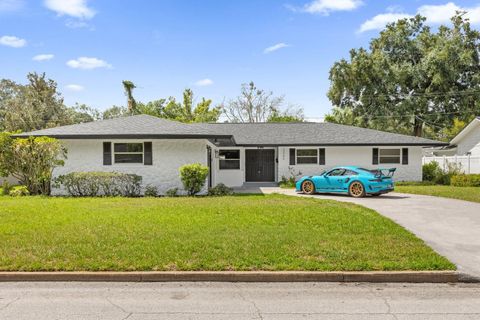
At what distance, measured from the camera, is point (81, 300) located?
500cm

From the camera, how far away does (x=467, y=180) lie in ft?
69.7

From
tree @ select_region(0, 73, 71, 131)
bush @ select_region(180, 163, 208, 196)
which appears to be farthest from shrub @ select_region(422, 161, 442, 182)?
tree @ select_region(0, 73, 71, 131)

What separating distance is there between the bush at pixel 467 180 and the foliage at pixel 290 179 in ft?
27.7

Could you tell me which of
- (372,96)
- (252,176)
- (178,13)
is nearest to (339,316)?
(178,13)

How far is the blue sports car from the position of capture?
1606 cm

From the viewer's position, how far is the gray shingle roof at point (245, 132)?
16672 millimetres

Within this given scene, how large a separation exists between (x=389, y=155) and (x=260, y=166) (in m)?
7.70

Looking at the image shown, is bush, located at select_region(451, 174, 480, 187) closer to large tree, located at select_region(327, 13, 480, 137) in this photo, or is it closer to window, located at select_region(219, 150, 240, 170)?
window, located at select_region(219, 150, 240, 170)

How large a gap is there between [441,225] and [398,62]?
1451 inches

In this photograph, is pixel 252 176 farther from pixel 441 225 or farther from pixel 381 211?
pixel 441 225

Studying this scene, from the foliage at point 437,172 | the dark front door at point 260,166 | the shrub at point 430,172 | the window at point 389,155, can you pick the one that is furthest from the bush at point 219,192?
the shrub at point 430,172

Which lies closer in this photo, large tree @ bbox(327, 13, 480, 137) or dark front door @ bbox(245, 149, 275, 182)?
dark front door @ bbox(245, 149, 275, 182)

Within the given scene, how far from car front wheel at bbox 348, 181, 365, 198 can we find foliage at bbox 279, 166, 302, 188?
579 cm

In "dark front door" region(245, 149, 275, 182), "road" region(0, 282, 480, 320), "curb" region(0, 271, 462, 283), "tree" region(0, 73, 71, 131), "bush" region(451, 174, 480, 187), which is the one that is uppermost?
"tree" region(0, 73, 71, 131)
